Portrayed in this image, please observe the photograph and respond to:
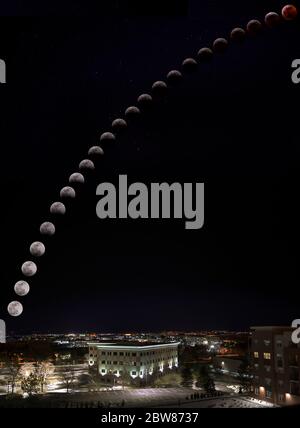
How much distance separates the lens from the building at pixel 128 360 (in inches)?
559

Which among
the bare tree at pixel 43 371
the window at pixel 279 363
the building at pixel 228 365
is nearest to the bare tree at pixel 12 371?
the bare tree at pixel 43 371

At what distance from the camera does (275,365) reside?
939 centimetres

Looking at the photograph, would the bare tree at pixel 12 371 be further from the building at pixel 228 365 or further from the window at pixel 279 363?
the window at pixel 279 363

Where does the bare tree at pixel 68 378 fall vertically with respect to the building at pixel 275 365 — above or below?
below

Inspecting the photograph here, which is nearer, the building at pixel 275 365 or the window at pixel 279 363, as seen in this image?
the building at pixel 275 365

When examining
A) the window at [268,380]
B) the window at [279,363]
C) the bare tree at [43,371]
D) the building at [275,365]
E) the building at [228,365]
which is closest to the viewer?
the building at [275,365]

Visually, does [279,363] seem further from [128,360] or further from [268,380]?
[128,360]

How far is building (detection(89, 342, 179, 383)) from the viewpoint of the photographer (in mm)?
14211

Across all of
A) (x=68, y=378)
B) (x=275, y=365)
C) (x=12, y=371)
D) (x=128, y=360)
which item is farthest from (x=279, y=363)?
(x=12, y=371)

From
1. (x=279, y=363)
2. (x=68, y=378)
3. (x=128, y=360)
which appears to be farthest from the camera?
(x=128, y=360)

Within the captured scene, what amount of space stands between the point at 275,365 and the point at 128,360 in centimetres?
618

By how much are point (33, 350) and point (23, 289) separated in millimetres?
14169

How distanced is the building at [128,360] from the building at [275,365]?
496cm

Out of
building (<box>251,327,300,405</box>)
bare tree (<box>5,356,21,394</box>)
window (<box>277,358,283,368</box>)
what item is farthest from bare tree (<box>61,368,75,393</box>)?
window (<box>277,358,283,368</box>)
